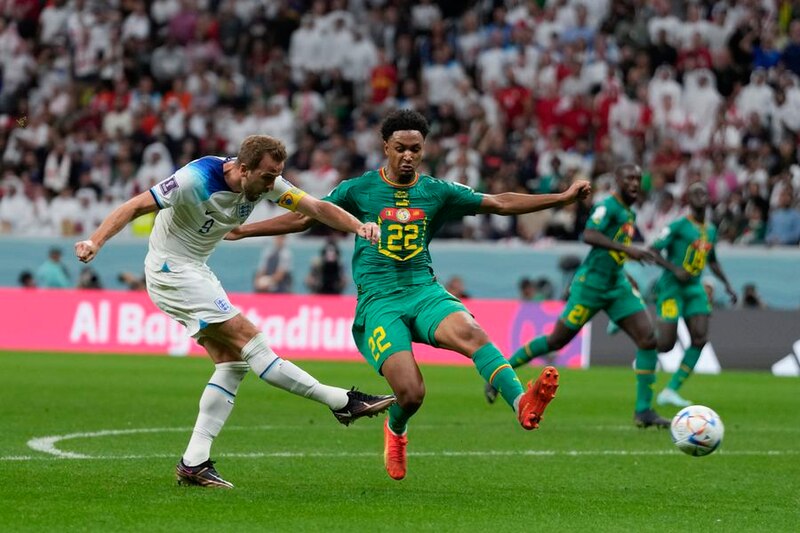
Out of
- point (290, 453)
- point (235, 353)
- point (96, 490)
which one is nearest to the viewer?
point (96, 490)

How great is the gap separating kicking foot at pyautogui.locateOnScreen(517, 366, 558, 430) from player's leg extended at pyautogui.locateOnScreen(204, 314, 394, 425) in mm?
1059

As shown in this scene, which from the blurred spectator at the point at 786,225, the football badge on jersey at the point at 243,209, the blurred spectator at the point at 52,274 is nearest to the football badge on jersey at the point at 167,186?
the football badge on jersey at the point at 243,209

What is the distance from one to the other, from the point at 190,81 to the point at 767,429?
1827cm

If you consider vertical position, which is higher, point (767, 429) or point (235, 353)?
point (235, 353)

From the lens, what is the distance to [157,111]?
93.9 feet

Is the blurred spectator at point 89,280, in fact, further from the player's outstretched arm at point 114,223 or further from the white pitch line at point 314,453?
the player's outstretched arm at point 114,223

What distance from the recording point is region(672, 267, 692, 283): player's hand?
15373mm

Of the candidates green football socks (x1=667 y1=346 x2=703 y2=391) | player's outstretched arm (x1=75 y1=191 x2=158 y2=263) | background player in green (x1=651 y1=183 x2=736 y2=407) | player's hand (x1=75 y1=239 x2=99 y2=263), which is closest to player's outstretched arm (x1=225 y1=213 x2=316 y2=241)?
player's outstretched arm (x1=75 y1=191 x2=158 y2=263)

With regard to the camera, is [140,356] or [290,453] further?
[140,356]

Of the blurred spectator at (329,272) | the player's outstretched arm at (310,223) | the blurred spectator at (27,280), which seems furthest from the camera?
the blurred spectator at (27,280)

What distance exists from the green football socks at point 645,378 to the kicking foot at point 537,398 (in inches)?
226

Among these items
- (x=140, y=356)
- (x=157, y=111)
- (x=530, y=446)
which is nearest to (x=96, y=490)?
(x=530, y=446)

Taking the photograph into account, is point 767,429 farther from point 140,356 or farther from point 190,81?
point 190,81

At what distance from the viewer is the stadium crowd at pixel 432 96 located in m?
25.3
